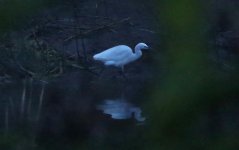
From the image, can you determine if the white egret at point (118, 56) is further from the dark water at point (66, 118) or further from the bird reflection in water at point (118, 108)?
the bird reflection in water at point (118, 108)

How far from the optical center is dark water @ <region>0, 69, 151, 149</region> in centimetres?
76

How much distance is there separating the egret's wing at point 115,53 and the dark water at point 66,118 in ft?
2.34

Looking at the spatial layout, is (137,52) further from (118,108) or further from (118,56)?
(118,108)

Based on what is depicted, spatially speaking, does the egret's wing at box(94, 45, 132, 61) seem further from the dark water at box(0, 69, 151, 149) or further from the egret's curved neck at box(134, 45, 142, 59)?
the dark water at box(0, 69, 151, 149)

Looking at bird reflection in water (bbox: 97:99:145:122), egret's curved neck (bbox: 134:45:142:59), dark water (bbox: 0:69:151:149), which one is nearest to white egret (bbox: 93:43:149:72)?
egret's curved neck (bbox: 134:45:142:59)

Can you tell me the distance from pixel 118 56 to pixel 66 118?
334 centimetres

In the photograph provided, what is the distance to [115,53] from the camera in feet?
16.4

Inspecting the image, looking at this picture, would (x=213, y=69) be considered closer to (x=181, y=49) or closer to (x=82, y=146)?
(x=181, y=49)

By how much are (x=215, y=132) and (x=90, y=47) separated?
4.51 metres

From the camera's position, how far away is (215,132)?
0.60m

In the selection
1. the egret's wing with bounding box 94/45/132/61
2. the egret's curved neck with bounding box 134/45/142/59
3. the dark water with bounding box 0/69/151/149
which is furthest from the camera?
the egret's wing with bounding box 94/45/132/61

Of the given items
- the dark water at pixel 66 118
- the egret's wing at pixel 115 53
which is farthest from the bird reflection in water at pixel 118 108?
the egret's wing at pixel 115 53

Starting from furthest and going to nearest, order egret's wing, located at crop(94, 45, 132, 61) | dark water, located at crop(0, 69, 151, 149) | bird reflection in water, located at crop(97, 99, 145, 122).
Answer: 1. egret's wing, located at crop(94, 45, 132, 61)
2. bird reflection in water, located at crop(97, 99, 145, 122)
3. dark water, located at crop(0, 69, 151, 149)

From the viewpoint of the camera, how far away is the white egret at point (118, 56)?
16.3ft
